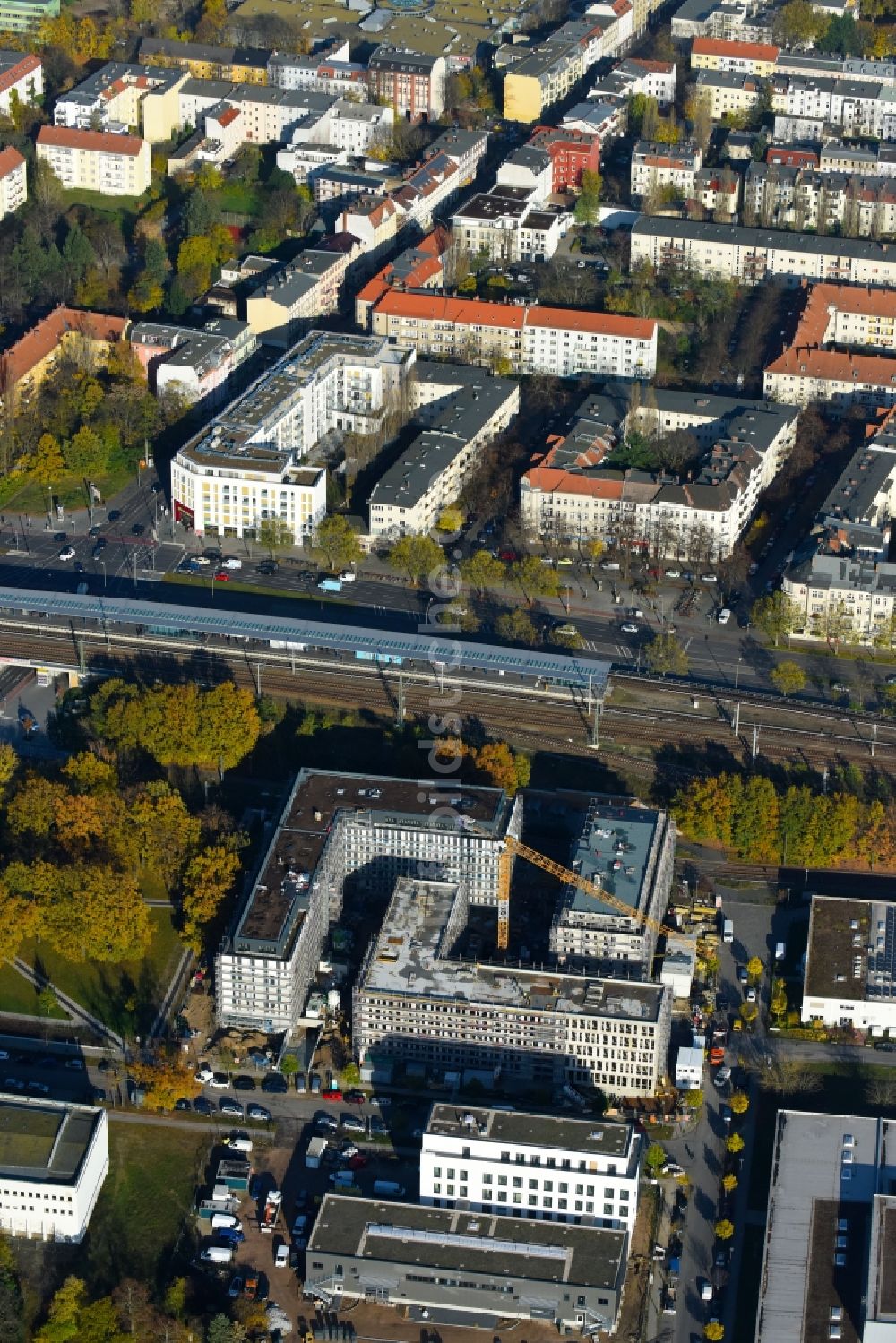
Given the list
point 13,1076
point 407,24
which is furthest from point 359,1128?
point 407,24

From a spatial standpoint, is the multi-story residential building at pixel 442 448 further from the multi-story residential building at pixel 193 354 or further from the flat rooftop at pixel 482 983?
the flat rooftop at pixel 482 983

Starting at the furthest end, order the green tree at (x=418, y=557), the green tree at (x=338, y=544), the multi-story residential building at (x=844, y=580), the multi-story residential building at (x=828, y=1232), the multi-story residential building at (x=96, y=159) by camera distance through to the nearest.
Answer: the multi-story residential building at (x=96, y=159), the green tree at (x=338, y=544), the green tree at (x=418, y=557), the multi-story residential building at (x=844, y=580), the multi-story residential building at (x=828, y=1232)

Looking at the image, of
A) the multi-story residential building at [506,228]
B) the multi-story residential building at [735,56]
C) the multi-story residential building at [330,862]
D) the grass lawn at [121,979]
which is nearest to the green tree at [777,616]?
the multi-story residential building at [330,862]

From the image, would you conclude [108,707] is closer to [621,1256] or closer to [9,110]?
[621,1256]

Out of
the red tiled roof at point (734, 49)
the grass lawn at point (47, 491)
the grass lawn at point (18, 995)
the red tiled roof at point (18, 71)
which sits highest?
the red tiled roof at point (734, 49)

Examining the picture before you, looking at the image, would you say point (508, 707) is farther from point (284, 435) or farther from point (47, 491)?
point (47, 491)

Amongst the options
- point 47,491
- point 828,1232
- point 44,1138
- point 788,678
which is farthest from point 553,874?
point 47,491

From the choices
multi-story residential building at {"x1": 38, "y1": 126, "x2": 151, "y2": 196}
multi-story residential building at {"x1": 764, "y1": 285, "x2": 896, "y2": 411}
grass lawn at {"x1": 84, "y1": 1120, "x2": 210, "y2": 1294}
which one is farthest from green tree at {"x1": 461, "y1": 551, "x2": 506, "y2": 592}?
multi-story residential building at {"x1": 38, "y1": 126, "x2": 151, "y2": 196}
